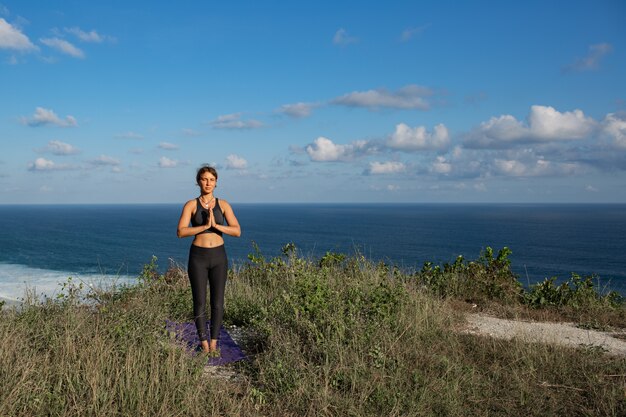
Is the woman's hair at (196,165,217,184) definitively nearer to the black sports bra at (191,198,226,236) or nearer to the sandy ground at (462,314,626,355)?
the black sports bra at (191,198,226,236)

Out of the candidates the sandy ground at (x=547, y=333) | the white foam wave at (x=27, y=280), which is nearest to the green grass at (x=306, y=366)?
the sandy ground at (x=547, y=333)

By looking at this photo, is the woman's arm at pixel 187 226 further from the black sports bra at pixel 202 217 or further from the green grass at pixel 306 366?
the green grass at pixel 306 366

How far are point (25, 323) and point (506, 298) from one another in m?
8.89

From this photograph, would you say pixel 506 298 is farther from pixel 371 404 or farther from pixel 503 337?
pixel 371 404

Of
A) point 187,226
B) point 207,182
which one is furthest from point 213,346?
point 207,182

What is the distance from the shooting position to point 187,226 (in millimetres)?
5758

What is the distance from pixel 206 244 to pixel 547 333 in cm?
564

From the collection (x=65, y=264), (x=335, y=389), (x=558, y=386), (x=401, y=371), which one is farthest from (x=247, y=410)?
(x=65, y=264)

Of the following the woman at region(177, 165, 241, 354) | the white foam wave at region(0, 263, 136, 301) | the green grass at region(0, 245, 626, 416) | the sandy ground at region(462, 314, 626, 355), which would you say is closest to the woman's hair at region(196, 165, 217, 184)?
the woman at region(177, 165, 241, 354)

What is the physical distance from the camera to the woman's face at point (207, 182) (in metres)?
5.88

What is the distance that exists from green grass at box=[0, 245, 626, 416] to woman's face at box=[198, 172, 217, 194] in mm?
1766

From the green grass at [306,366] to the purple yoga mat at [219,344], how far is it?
0.22 meters

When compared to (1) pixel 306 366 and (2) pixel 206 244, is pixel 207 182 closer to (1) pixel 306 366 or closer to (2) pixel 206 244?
(2) pixel 206 244

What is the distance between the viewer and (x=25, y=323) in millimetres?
5504
